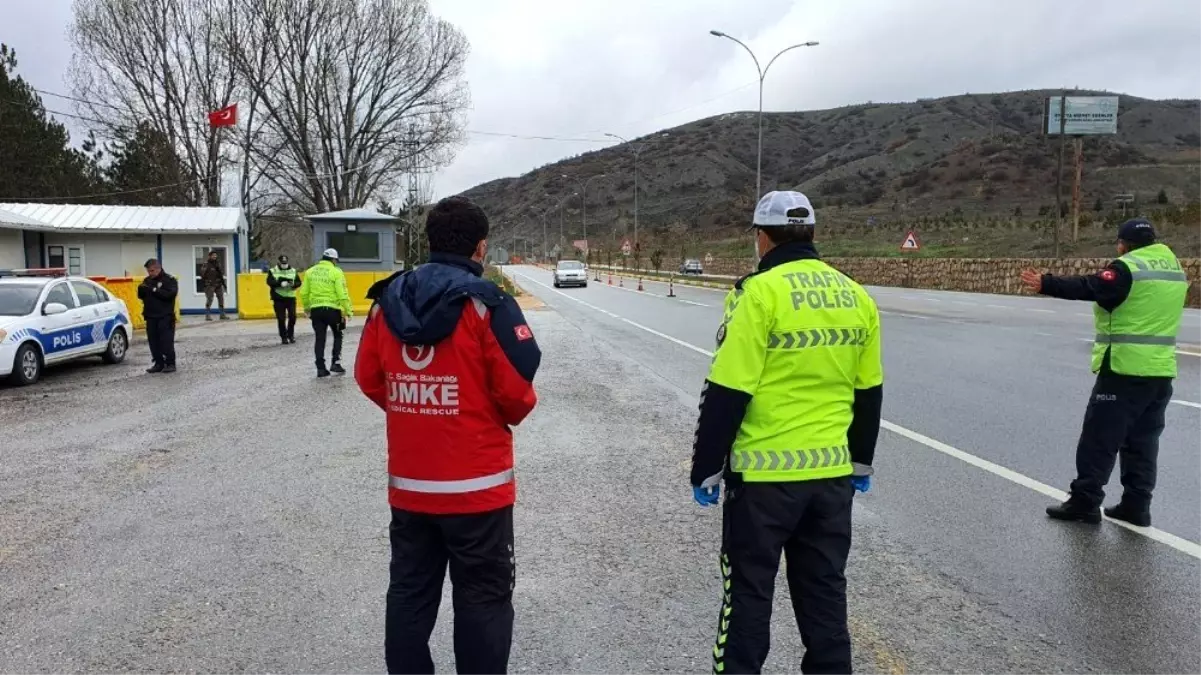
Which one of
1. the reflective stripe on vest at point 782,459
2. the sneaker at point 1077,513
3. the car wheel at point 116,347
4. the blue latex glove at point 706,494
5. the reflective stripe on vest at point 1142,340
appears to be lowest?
the car wheel at point 116,347

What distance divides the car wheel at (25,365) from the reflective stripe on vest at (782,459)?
12420 mm

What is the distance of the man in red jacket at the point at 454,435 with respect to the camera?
9.29 ft

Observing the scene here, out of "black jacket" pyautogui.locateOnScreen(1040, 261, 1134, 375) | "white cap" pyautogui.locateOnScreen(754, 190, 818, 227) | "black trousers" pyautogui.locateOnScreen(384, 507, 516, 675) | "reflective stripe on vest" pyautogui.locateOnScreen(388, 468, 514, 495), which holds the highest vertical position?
"white cap" pyautogui.locateOnScreen(754, 190, 818, 227)

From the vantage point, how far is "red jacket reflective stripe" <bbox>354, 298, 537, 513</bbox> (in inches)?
112

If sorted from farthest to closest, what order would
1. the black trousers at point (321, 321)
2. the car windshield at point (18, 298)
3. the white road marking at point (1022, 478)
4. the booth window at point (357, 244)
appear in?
the booth window at point (357, 244)
the car windshield at point (18, 298)
the black trousers at point (321, 321)
the white road marking at point (1022, 478)

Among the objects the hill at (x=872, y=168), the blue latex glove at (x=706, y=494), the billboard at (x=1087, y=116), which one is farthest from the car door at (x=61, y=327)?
the hill at (x=872, y=168)

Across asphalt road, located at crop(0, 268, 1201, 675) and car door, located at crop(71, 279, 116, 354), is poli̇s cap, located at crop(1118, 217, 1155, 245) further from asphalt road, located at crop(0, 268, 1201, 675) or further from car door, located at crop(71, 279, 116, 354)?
car door, located at crop(71, 279, 116, 354)

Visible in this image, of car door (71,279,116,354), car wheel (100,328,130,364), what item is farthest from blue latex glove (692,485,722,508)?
car wheel (100,328,130,364)

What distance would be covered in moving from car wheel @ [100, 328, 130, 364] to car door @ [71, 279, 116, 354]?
0.52ft

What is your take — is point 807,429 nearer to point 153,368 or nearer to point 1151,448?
point 1151,448

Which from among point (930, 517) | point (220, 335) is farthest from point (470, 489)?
point (220, 335)

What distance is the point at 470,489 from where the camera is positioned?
2.86 m

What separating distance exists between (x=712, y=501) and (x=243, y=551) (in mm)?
3186

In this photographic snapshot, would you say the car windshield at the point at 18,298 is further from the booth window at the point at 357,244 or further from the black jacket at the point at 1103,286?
the booth window at the point at 357,244
